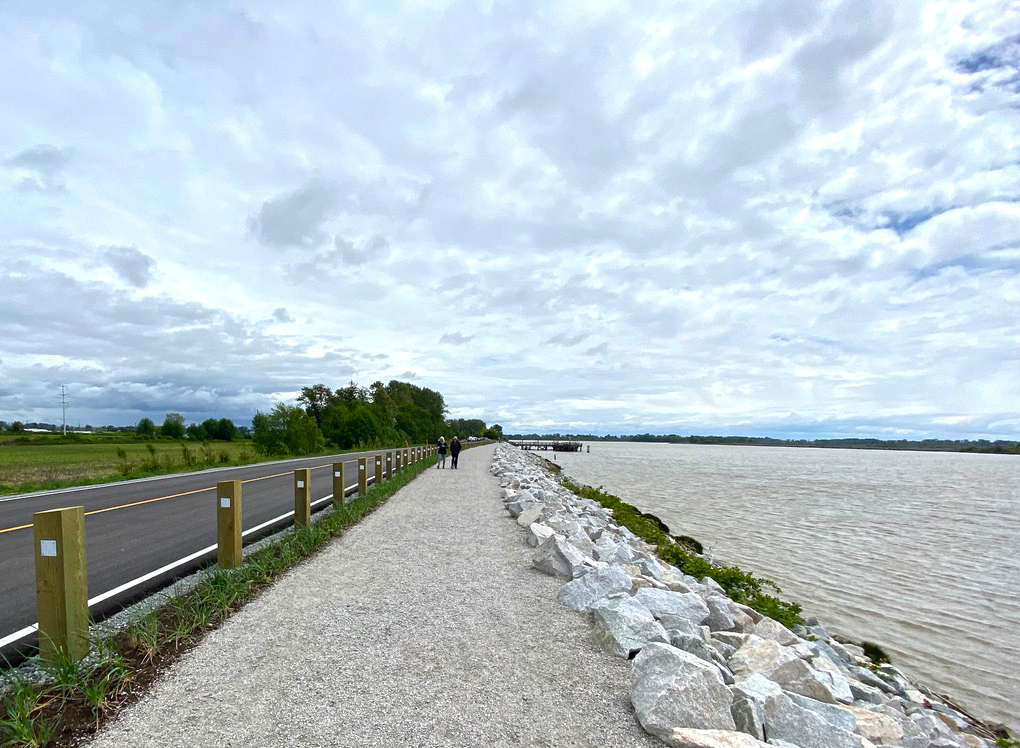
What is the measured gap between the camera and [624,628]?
4738 millimetres

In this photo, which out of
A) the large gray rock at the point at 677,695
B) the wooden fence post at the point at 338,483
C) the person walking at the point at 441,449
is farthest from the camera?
the person walking at the point at 441,449

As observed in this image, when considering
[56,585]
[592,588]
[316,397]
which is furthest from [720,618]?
[316,397]

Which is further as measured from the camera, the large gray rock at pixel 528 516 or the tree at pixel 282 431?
the tree at pixel 282 431

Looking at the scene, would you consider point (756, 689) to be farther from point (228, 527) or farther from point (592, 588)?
point (228, 527)

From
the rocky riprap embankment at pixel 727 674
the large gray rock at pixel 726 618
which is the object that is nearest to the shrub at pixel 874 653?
the rocky riprap embankment at pixel 727 674

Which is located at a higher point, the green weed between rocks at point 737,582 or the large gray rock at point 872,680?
the green weed between rocks at point 737,582

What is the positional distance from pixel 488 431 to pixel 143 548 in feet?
424

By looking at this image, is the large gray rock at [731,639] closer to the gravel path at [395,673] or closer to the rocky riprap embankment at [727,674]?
the rocky riprap embankment at [727,674]

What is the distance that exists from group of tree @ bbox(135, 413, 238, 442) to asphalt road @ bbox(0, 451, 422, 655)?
41.6 m

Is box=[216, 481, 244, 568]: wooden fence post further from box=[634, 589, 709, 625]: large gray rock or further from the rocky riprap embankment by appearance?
box=[634, 589, 709, 625]: large gray rock

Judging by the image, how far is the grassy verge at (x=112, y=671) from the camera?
3230mm

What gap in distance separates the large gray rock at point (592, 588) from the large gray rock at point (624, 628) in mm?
433

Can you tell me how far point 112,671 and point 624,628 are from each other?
339 centimetres

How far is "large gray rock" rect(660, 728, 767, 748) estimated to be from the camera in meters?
3.17
